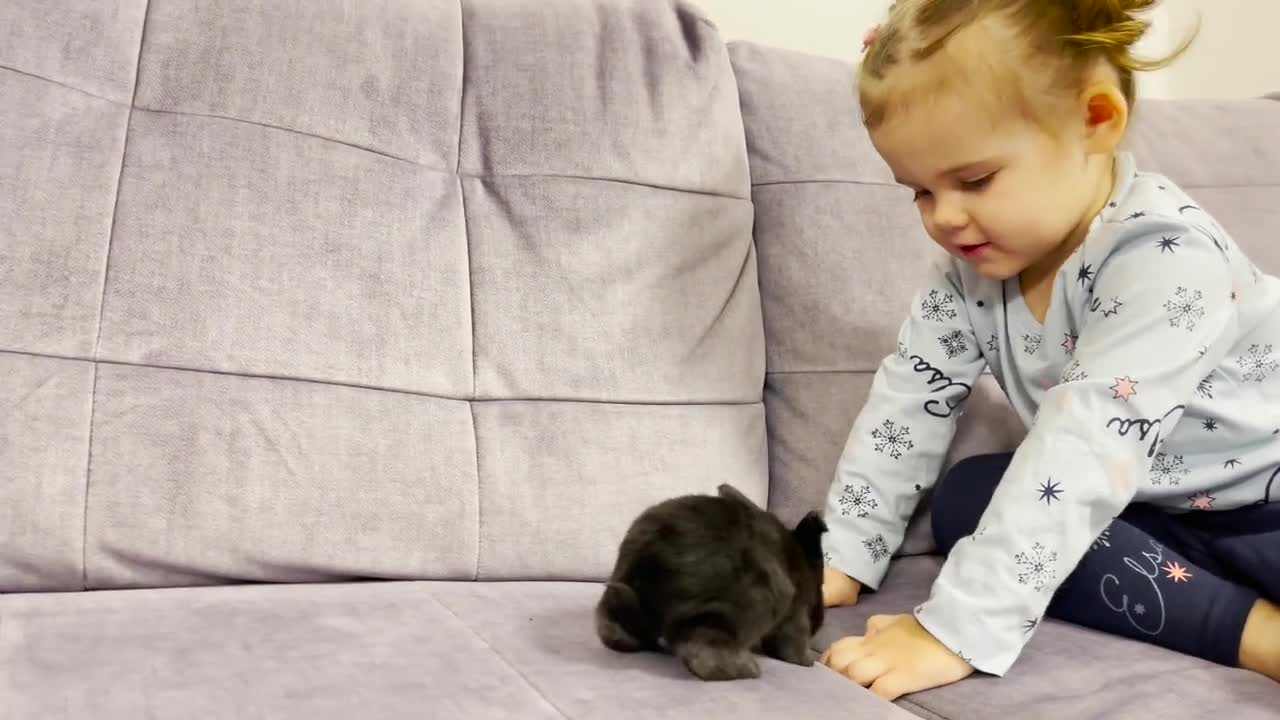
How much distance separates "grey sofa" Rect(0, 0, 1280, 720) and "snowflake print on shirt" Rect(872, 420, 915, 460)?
0.09 m

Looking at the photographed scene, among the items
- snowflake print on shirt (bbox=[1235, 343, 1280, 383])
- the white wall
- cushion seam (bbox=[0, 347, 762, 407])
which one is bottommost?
cushion seam (bbox=[0, 347, 762, 407])

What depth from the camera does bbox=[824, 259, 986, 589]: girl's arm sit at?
3.84 feet

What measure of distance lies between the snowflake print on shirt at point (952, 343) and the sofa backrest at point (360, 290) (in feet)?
0.72

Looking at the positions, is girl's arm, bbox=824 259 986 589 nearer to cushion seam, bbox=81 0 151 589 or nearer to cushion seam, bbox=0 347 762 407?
cushion seam, bbox=0 347 762 407

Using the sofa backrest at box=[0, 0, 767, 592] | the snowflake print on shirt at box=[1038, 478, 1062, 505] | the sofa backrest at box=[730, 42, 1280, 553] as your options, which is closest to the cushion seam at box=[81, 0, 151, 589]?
the sofa backrest at box=[0, 0, 767, 592]

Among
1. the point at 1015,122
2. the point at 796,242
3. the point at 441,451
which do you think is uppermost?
the point at 1015,122

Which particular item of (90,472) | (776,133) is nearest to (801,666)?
(90,472)

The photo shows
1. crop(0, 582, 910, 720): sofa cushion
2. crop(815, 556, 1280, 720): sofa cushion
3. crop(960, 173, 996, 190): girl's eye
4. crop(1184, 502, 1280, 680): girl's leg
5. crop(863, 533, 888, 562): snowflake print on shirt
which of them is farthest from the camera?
crop(863, 533, 888, 562): snowflake print on shirt

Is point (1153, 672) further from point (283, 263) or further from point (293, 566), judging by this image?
point (283, 263)

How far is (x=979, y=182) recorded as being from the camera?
101 cm

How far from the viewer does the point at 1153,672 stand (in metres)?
0.85

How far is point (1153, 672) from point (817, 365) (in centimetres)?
55

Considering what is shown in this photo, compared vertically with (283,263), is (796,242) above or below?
above

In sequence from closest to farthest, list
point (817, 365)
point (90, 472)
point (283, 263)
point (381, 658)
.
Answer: point (381, 658)
point (90, 472)
point (283, 263)
point (817, 365)
